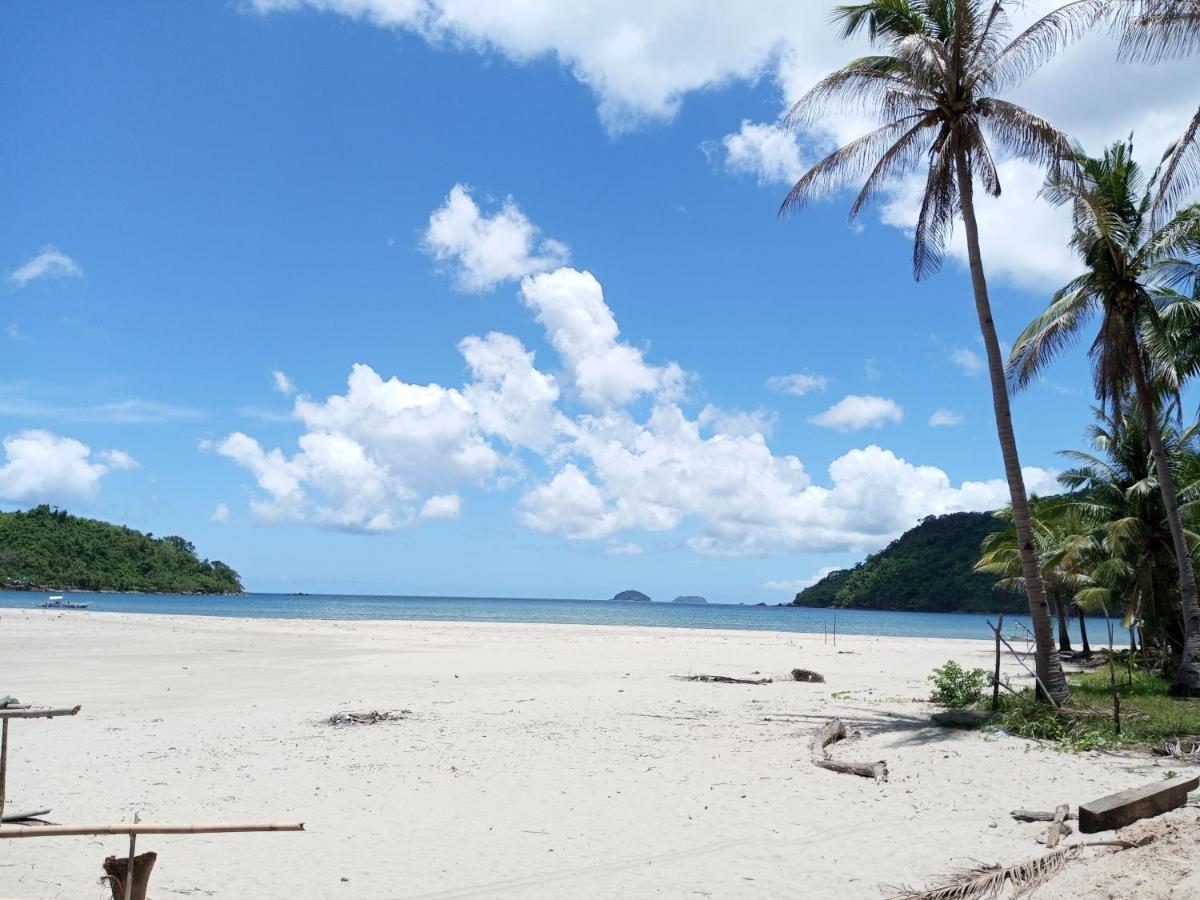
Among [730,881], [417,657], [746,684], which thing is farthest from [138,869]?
[417,657]

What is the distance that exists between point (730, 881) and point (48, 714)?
194 inches

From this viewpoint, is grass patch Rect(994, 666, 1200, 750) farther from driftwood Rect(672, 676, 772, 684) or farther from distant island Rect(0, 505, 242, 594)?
distant island Rect(0, 505, 242, 594)

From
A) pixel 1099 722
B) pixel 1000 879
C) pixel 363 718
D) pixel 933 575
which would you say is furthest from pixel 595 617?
pixel 1000 879

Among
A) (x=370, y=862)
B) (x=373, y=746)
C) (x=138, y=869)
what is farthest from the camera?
(x=373, y=746)

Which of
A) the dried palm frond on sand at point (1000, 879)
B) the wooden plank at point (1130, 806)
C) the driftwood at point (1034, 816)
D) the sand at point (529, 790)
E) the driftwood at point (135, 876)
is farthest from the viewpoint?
the driftwood at point (1034, 816)

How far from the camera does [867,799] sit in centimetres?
834

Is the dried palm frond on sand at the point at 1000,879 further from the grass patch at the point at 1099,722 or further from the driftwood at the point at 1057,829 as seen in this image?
the grass patch at the point at 1099,722

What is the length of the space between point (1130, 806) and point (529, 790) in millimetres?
5352

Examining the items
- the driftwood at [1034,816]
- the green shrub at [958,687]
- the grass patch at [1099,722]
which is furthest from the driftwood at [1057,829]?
the green shrub at [958,687]

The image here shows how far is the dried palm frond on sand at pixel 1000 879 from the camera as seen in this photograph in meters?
5.58

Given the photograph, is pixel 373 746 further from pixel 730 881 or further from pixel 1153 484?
pixel 1153 484

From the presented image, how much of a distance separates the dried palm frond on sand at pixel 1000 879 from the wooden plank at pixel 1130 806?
0.42 m

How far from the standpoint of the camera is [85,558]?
356 ft

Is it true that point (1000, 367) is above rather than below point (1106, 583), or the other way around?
above
